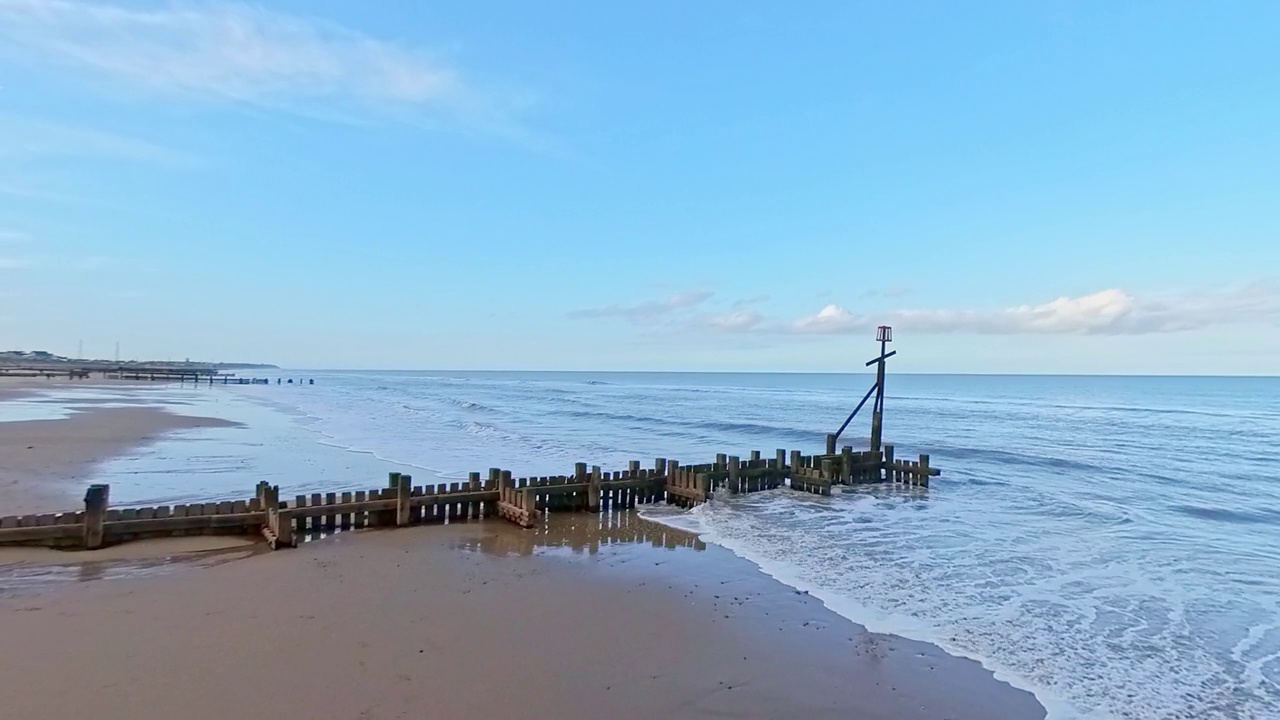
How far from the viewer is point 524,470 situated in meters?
23.6

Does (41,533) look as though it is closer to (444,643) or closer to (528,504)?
(444,643)

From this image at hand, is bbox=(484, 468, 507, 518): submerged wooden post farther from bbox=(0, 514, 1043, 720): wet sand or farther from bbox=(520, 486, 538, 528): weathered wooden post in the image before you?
bbox=(0, 514, 1043, 720): wet sand

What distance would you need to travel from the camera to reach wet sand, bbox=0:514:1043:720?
261 inches

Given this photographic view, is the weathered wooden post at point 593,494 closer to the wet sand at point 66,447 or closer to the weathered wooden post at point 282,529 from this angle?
the weathered wooden post at point 282,529

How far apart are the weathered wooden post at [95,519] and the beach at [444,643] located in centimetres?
46

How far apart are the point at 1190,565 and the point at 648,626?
12136mm

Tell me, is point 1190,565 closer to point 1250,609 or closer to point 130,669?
point 1250,609

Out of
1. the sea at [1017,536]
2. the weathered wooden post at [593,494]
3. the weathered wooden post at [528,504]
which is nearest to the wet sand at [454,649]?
the sea at [1017,536]

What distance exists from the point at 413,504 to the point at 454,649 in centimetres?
654

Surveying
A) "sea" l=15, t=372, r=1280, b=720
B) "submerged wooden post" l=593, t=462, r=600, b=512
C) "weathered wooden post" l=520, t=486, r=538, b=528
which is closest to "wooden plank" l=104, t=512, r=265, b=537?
"weathered wooden post" l=520, t=486, r=538, b=528

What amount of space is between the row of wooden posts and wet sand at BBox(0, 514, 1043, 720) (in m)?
1.57

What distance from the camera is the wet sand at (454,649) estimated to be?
6637 millimetres

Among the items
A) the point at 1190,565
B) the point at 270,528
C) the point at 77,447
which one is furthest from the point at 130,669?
the point at 77,447

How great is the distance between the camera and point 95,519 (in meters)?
11.1
